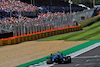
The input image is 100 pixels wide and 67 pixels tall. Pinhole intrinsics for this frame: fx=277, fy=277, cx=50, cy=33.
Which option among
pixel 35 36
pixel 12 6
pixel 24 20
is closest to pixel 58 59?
pixel 35 36

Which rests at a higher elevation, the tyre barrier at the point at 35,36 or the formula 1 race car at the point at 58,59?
the formula 1 race car at the point at 58,59

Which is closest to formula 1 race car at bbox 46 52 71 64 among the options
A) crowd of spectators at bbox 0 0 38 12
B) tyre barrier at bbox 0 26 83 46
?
tyre barrier at bbox 0 26 83 46

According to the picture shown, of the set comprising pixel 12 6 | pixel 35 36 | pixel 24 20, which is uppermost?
pixel 12 6

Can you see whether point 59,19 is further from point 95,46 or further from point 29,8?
point 95,46

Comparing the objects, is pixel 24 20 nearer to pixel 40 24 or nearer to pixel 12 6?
pixel 40 24

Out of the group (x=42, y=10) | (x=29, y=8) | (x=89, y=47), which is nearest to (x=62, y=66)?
(x=89, y=47)

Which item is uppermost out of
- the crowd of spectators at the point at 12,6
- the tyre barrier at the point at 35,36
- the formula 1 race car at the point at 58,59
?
the crowd of spectators at the point at 12,6

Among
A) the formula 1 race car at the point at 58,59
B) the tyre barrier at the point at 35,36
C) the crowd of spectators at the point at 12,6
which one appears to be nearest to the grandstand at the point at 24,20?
the crowd of spectators at the point at 12,6

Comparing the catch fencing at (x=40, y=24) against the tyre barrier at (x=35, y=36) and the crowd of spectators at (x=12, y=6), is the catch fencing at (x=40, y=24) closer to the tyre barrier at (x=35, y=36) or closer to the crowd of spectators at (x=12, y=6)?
the tyre barrier at (x=35, y=36)

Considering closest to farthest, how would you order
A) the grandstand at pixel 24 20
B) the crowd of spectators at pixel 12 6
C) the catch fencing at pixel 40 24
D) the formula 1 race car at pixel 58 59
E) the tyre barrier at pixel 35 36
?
the formula 1 race car at pixel 58 59 < the tyre barrier at pixel 35 36 < the catch fencing at pixel 40 24 < the grandstand at pixel 24 20 < the crowd of spectators at pixel 12 6

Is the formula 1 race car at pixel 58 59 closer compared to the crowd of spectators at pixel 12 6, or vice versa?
the formula 1 race car at pixel 58 59

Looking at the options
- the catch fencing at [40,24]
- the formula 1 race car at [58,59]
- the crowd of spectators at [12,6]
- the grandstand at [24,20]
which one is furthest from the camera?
the crowd of spectators at [12,6]

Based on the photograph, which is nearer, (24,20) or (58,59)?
(58,59)

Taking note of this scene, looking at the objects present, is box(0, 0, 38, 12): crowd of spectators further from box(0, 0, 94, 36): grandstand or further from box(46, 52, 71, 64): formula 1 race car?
box(46, 52, 71, 64): formula 1 race car
